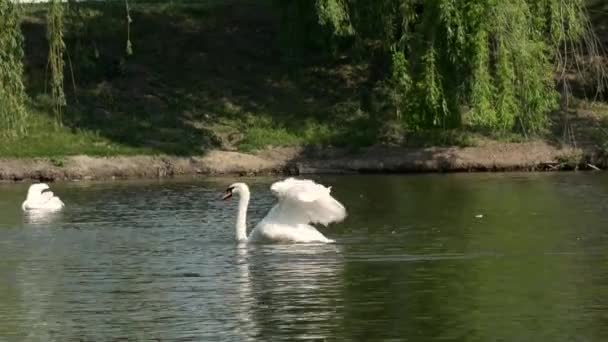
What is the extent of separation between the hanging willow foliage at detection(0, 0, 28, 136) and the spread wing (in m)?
3.86

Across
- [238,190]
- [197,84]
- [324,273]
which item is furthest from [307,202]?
[197,84]

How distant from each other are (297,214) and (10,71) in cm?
481

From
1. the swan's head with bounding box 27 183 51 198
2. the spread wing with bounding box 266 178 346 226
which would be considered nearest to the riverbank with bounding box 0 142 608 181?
the swan's head with bounding box 27 183 51 198

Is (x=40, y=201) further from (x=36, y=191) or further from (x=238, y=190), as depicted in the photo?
(x=238, y=190)

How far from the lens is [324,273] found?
1986cm

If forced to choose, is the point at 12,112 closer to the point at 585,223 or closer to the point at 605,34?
the point at 585,223

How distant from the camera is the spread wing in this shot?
873 inches

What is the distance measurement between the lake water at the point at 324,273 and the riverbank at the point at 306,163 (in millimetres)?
7442

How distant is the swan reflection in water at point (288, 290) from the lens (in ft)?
52.4

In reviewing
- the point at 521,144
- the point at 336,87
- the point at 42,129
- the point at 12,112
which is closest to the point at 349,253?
the point at 12,112

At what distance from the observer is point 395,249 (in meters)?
22.3

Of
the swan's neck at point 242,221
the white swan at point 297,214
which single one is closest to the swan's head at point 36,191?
the swan's neck at point 242,221

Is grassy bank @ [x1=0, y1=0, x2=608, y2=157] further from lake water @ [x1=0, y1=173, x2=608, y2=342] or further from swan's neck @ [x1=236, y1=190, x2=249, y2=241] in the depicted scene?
swan's neck @ [x1=236, y1=190, x2=249, y2=241]

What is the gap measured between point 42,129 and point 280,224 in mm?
20414
